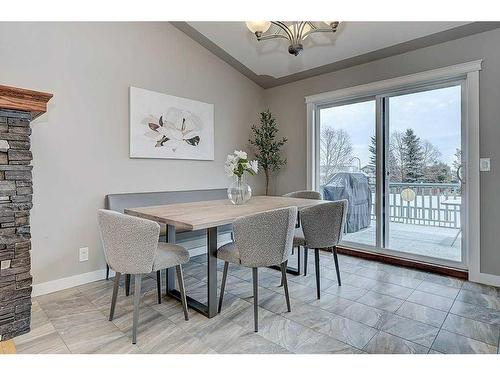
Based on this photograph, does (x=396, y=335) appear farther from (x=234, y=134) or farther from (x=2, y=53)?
(x=2, y=53)

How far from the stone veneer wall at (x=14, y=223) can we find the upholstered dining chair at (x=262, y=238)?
1341 mm

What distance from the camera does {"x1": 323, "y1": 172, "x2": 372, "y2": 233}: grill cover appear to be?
3645 mm

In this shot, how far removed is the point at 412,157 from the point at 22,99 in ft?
11.5

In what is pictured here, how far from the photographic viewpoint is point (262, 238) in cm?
196

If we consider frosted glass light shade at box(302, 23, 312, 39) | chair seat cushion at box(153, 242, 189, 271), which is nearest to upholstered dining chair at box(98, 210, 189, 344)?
chair seat cushion at box(153, 242, 189, 271)

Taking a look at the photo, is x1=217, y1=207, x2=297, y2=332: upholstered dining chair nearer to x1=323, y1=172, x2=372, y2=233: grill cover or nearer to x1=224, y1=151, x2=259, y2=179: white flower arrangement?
x1=224, y1=151, x2=259, y2=179: white flower arrangement

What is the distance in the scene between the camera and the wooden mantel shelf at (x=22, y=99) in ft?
5.60

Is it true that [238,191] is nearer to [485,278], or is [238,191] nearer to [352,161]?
[352,161]

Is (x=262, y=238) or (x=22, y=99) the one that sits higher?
(x=22, y=99)

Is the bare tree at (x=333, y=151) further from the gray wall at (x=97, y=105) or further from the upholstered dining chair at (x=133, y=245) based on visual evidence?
the upholstered dining chair at (x=133, y=245)

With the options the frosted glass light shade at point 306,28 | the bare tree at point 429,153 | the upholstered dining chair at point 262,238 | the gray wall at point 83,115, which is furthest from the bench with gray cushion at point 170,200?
Answer: the bare tree at point 429,153

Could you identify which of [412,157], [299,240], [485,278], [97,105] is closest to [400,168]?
[412,157]

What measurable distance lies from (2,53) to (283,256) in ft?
8.91
